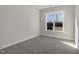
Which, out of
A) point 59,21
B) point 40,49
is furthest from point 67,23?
point 40,49

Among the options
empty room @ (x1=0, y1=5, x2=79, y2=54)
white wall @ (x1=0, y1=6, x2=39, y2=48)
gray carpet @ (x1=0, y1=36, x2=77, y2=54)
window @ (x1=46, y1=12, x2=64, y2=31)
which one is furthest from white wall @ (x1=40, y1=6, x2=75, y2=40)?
white wall @ (x1=0, y1=6, x2=39, y2=48)

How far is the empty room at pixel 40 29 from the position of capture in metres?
3.18

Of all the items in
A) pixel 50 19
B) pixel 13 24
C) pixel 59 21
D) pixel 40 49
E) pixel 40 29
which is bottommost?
pixel 40 49

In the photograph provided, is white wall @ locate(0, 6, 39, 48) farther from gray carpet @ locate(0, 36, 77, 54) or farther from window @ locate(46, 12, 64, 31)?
window @ locate(46, 12, 64, 31)

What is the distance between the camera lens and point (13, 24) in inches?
150

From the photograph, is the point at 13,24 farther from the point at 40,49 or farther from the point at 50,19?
the point at 50,19

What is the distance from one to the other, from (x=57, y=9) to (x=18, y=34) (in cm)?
322

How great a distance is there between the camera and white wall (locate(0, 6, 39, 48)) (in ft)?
10.6

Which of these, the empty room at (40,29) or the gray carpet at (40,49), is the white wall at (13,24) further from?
the gray carpet at (40,49)

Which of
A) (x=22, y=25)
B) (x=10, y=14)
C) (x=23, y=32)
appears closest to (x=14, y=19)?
(x=10, y=14)

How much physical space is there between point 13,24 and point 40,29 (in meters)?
3.35

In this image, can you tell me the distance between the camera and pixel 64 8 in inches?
211

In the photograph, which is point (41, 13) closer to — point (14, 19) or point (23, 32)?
point (23, 32)

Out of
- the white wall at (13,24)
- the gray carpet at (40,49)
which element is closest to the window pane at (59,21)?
the white wall at (13,24)
